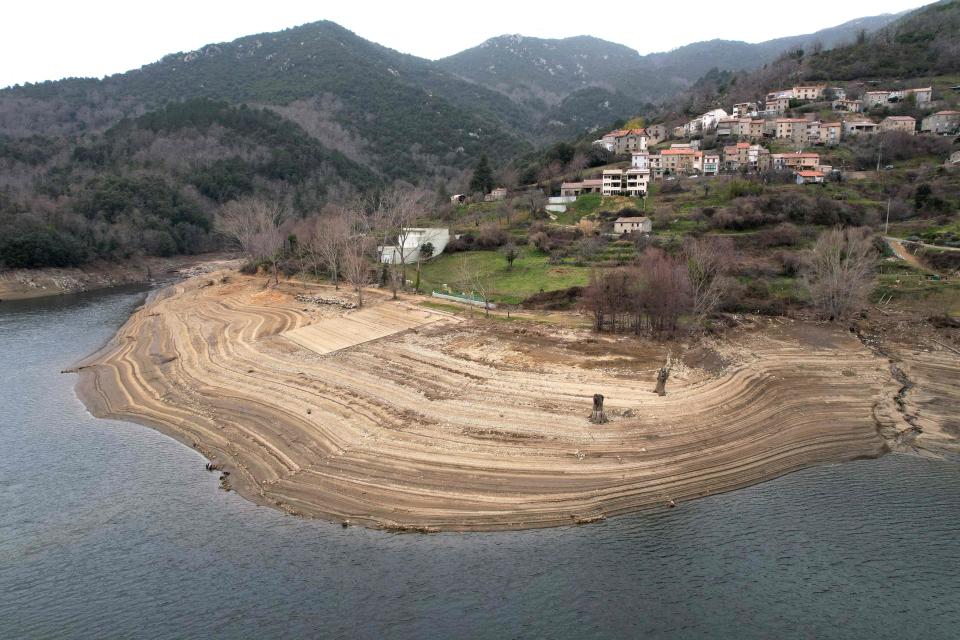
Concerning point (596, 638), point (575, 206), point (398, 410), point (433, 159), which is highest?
point (433, 159)

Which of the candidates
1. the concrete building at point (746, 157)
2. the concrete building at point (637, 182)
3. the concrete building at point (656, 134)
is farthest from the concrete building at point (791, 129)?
the concrete building at point (637, 182)

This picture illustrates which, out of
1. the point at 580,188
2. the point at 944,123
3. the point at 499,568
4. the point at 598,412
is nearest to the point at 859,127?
the point at 944,123

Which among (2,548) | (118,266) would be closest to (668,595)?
(2,548)

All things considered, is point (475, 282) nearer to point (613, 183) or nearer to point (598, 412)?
point (598, 412)

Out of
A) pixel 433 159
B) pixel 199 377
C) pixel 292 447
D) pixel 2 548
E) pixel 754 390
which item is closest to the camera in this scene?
pixel 2 548

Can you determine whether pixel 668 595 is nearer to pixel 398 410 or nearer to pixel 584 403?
pixel 584 403

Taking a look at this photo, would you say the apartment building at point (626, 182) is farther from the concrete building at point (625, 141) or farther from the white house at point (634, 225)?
the concrete building at point (625, 141)

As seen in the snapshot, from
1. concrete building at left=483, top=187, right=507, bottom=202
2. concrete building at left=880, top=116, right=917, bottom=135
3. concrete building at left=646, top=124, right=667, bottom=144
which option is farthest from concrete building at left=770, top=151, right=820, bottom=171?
concrete building at left=483, top=187, right=507, bottom=202
